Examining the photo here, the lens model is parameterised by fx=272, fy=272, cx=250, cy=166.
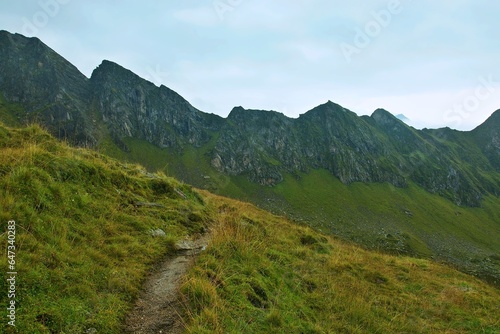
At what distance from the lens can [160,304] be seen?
6.24 metres

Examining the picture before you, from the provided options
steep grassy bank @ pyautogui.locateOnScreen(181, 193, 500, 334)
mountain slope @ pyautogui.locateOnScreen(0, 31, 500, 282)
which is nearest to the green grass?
mountain slope @ pyautogui.locateOnScreen(0, 31, 500, 282)

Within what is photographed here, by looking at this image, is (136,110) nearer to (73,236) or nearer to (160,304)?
(73,236)

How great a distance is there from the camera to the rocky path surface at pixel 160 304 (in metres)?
5.44

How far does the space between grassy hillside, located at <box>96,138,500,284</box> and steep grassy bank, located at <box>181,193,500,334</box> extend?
303 ft

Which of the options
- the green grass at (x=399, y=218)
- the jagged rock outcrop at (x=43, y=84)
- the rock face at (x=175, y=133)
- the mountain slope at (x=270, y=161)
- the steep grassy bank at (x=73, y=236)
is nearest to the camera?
the steep grassy bank at (x=73, y=236)

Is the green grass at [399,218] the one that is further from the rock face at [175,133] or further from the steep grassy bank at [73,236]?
the steep grassy bank at [73,236]

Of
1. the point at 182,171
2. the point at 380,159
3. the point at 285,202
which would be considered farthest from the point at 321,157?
the point at 182,171

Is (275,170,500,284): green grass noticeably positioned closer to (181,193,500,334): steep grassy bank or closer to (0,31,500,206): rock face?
(0,31,500,206): rock face

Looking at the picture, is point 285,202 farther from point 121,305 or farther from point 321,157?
→ point 121,305

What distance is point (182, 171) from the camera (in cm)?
15662

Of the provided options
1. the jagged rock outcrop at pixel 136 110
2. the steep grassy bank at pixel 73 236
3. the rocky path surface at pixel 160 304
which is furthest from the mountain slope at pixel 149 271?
the jagged rock outcrop at pixel 136 110

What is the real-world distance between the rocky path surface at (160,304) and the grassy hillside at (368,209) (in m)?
99.7

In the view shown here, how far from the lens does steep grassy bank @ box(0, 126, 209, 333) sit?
5.00m

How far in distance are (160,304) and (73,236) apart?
3137mm
